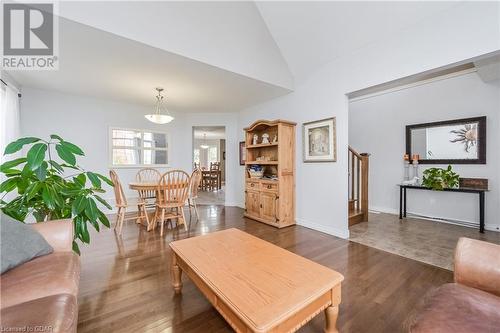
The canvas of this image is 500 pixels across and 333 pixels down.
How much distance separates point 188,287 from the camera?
5.98 ft

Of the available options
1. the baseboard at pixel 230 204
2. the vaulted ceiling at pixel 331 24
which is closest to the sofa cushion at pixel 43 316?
the vaulted ceiling at pixel 331 24

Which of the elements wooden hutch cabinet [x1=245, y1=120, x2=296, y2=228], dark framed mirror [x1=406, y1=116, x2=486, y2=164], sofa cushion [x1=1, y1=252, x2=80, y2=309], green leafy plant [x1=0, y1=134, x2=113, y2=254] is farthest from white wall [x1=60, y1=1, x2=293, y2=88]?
dark framed mirror [x1=406, y1=116, x2=486, y2=164]

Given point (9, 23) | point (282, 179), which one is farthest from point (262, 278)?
point (9, 23)

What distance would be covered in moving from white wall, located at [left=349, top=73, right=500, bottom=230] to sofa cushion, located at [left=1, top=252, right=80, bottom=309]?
5.21 meters

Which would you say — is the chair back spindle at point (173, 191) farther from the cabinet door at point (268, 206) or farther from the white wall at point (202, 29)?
the white wall at point (202, 29)

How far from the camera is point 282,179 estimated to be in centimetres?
365

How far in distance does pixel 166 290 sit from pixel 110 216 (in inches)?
128

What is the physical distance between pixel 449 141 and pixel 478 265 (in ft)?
12.0

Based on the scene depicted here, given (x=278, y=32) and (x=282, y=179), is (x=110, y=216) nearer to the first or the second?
(x=282, y=179)

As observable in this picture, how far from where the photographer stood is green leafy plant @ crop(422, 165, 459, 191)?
11.6ft

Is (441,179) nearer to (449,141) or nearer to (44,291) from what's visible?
(449,141)

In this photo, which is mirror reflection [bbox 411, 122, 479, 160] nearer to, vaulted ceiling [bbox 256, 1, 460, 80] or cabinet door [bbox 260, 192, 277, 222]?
vaulted ceiling [bbox 256, 1, 460, 80]

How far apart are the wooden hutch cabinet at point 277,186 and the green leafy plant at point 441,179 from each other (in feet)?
7.59

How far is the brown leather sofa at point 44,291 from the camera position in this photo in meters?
0.83
